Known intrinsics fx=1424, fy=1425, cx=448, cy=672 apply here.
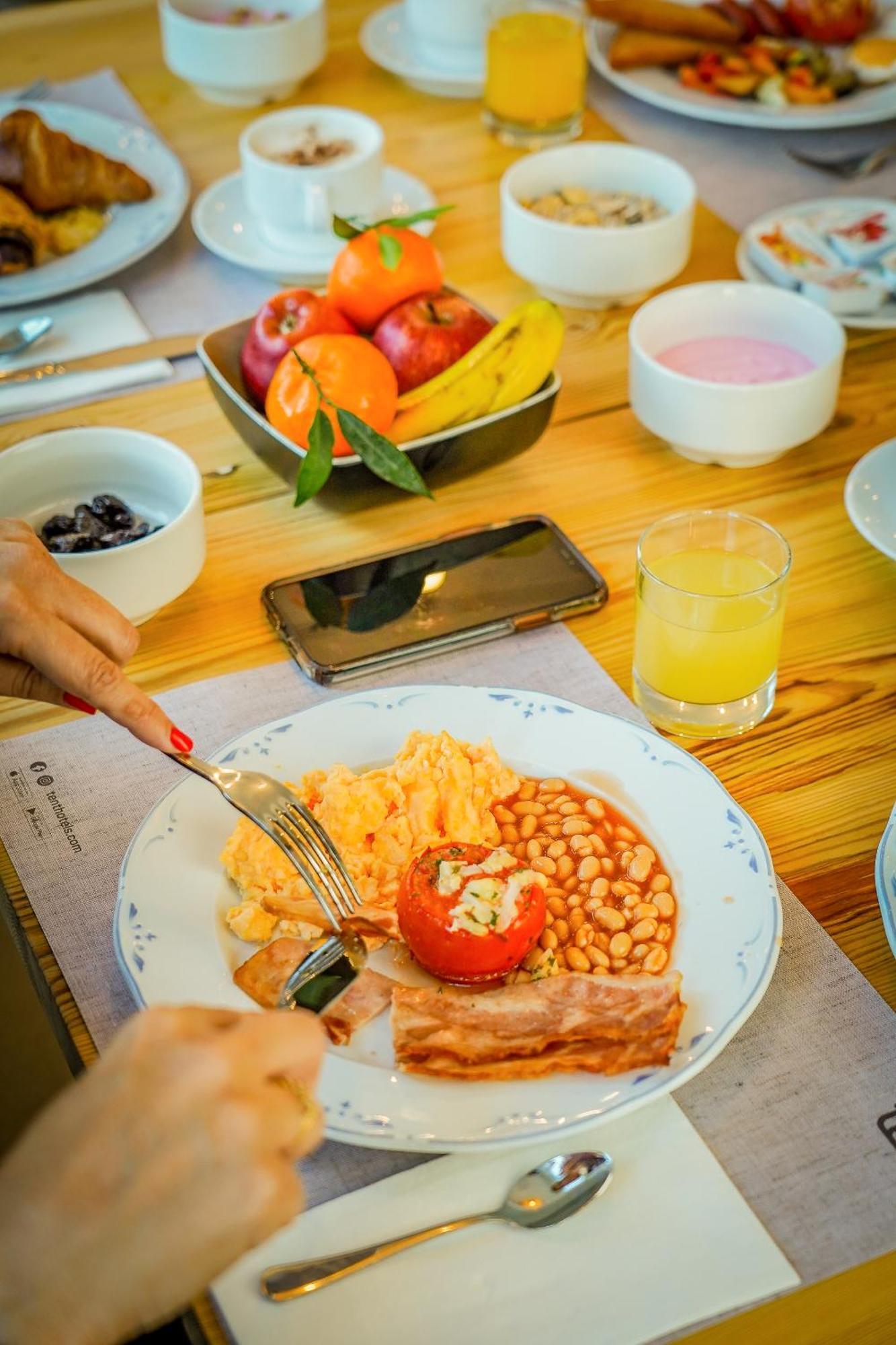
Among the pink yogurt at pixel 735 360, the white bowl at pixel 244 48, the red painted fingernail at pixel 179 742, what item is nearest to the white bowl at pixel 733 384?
the pink yogurt at pixel 735 360

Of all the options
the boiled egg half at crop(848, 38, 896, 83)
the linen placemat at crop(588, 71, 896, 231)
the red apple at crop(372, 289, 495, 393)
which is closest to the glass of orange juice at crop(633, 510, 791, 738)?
the red apple at crop(372, 289, 495, 393)

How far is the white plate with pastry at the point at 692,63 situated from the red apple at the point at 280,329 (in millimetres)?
912

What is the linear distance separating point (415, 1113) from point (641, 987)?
0.17 meters

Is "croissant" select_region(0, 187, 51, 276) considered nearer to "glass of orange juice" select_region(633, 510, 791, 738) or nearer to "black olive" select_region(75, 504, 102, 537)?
"black olive" select_region(75, 504, 102, 537)

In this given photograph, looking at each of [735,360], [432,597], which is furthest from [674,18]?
[432,597]

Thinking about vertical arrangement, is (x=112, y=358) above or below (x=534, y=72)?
below

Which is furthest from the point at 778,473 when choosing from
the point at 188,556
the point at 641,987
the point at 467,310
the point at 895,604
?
the point at 641,987

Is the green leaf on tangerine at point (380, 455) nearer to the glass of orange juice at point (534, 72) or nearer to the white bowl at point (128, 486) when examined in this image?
the white bowl at point (128, 486)

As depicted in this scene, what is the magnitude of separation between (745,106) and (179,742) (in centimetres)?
155

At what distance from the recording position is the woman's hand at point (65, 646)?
3.43 feet

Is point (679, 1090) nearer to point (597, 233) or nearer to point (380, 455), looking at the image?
point (380, 455)

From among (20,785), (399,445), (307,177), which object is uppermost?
(307,177)

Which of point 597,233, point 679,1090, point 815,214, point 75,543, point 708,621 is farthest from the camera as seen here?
point 815,214

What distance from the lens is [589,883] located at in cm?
106
